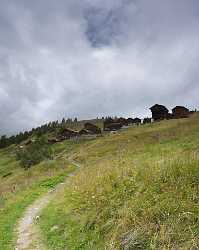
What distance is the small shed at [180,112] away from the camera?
394 ft

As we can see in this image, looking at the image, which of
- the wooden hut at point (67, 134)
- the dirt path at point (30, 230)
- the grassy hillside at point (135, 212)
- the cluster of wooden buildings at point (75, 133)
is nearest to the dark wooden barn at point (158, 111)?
the cluster of wooden buildings at point (75, 133)

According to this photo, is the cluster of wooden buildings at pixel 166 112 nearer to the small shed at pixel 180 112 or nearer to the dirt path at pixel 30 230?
the small shed at pixel 180 112

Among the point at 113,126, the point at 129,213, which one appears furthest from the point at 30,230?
the point at 113,126

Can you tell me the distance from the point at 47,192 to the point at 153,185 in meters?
15.6

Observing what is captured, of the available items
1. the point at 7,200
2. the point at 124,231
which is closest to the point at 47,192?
the point at 7,200

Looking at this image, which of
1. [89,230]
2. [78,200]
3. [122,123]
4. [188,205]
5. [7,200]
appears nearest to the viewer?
[188,205]

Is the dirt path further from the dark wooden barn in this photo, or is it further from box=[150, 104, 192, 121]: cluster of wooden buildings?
the dark wooden barn

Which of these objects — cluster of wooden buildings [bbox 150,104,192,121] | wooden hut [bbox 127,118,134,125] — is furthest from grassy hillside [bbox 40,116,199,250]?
wooden hut [bbox 127,118,134,125]

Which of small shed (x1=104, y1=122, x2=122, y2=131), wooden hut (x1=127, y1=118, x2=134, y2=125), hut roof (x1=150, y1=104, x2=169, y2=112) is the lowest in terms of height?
small shed (x1=104, y1=122, x2=122, y2=131)

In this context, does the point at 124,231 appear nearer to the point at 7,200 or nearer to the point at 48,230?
the point at 48,230

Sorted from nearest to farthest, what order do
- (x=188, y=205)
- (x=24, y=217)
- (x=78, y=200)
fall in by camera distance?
(x=188, y=205) < (x=78, y=200) < (x=24, y=217)

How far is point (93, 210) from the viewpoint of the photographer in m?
16.0

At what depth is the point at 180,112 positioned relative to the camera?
4801 inches

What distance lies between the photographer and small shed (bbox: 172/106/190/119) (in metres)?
120
